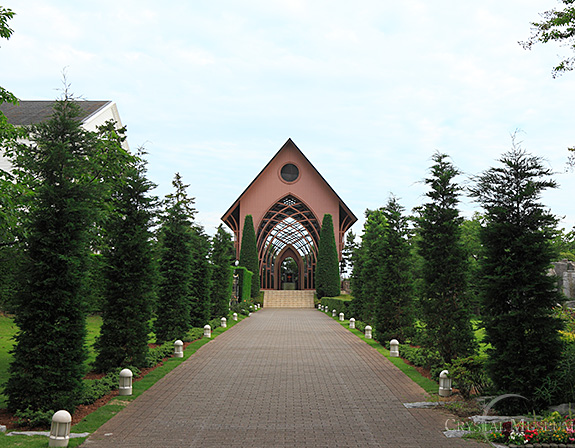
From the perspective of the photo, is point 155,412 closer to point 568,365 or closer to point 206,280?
point 568,365

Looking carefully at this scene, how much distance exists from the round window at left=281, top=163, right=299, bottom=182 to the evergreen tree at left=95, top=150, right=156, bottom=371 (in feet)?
119

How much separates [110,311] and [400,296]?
29.8ft

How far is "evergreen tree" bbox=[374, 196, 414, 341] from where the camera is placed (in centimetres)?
1575

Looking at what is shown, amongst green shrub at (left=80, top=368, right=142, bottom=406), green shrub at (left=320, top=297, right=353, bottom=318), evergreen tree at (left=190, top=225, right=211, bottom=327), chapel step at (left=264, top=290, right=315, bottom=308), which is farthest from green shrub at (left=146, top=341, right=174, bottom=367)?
chapel step at (left=264, top=290, right=315, bottom=308)

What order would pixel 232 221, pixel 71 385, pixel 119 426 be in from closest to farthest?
pixel 119 426
pixel 71 385
pixel 232 221

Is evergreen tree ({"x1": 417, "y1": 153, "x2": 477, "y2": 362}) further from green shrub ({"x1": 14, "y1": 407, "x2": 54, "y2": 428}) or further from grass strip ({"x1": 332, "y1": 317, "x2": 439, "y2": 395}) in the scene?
green shrub ({"x1": 14, "y1": 407, "x2": 54, "y2": 428})

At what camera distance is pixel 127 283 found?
441 inches

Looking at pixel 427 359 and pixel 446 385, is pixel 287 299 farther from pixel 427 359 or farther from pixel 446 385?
→ pixel 446 385

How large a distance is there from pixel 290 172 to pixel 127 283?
37139 millimetres

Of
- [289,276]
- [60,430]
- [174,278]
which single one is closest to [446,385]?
[60,430]

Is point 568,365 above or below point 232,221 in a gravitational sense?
below

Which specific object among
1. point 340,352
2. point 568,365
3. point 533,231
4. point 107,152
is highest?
point 107,152

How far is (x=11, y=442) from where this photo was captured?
5.94m

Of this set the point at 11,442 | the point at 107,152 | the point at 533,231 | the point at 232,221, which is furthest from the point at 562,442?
the point at 232,221
